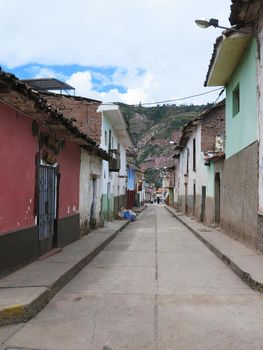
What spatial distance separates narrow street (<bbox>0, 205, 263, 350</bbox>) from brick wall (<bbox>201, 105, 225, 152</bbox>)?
45.2 feet

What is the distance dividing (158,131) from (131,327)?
122m

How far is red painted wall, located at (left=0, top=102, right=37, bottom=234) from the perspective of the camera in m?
7.43

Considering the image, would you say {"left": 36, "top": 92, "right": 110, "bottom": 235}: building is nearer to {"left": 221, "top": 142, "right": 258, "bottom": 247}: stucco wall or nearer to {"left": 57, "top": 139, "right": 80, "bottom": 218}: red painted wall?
{"left": 57, "top": 139, "right": 80, "bottom": 218}: red painted wall

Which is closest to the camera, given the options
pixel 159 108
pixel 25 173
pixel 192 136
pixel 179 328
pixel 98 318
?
pixel 179 328

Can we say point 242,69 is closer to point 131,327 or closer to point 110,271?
point 110,271

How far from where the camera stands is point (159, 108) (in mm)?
135375

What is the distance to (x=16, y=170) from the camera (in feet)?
26.3

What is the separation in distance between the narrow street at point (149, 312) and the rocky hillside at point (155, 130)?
4390 inches

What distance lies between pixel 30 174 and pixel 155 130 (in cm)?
12041

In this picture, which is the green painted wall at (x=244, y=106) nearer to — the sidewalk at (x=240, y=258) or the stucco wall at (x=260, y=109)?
the stucco wall at (x=260, y=109)

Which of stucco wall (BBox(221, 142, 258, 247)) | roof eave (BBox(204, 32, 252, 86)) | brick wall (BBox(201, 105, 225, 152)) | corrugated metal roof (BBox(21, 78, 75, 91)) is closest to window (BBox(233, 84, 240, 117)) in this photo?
roof eave (BBox(204, 32, 252, 86))

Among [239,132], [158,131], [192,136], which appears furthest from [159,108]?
[239,132]

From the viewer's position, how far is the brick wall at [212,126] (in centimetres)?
2305

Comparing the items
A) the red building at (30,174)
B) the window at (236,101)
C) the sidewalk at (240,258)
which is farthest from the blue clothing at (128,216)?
the red building at (30,174)
